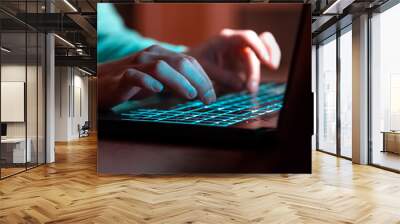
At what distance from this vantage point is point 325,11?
6723 mm

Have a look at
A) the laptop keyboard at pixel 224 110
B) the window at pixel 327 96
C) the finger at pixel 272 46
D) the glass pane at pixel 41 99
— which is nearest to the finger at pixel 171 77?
the laptop keyboard at pixel 224 110

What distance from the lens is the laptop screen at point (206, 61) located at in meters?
6.10

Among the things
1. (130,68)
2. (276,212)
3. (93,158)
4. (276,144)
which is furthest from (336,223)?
(93,158)

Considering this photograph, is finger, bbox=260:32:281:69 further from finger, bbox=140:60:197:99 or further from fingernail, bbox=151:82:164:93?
fingernail, bbox=151:82:164:93

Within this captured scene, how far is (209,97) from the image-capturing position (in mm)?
6090

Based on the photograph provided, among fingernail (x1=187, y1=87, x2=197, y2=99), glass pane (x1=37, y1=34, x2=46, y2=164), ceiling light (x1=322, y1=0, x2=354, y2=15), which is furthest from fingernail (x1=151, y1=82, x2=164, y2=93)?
ceiling light (x1=322, y1=0, x2=354, y2=15)

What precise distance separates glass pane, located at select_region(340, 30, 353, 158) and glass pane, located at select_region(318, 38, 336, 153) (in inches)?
19.3

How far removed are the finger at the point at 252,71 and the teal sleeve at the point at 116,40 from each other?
1.06 metres

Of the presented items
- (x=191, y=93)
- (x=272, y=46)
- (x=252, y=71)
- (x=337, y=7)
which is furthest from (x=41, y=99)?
(x=337, y=7)

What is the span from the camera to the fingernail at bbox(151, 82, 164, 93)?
6.09m

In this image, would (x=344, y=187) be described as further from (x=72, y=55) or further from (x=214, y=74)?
(x=72, y=55)

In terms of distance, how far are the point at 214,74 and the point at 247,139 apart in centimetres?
119

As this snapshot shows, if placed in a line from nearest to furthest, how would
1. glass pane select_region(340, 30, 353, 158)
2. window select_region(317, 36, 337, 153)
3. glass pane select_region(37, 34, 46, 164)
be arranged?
1. glass pane select_region(37, 34, 46, 164)
2. glass pane select_region(340, 30, 353, 158)
3. window select_region(317, 36, 337, 153)

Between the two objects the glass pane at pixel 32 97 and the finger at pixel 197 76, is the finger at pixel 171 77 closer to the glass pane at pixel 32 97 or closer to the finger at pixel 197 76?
the finger at pixel 197 76
